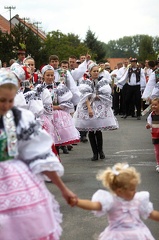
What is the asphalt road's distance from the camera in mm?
7008

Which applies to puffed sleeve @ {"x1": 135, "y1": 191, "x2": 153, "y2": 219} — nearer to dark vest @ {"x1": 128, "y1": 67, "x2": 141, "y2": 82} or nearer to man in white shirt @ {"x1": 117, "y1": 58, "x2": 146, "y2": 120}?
man in white shirt @ {"x1": 117, "y1": 58, "x2": 146, "y2": 120}

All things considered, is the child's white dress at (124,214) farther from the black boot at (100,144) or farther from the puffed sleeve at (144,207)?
the black boot at (100,144)

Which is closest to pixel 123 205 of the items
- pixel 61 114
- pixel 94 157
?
pixel 61 114

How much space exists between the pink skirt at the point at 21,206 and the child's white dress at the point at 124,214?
507mm

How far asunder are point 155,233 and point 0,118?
2743 millimetres

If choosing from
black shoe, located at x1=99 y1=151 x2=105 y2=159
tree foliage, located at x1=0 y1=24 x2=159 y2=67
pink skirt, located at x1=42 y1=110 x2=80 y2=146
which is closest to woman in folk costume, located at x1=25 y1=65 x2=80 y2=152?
pink skirt, located at x1=42 y1=110 x2=80 y2=146

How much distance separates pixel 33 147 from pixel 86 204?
0.54 meters

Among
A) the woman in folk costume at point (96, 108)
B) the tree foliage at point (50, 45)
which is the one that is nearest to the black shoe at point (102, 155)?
the woman in folk costume at point (96, 108)

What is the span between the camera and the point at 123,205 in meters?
4.88

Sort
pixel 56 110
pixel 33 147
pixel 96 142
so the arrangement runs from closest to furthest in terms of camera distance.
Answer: pixel 33 147, pixel 56 110, pixel 96 142

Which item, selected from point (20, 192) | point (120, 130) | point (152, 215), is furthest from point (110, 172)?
point (120, 130)

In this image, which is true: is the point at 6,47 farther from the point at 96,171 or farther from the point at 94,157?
the point at 96,171

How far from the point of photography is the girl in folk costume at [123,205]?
4801mm

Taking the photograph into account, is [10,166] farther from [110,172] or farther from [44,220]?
[110,172]
